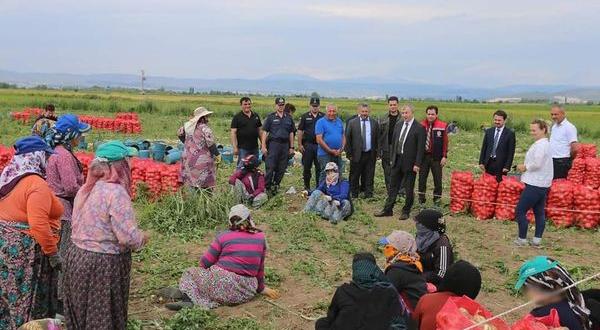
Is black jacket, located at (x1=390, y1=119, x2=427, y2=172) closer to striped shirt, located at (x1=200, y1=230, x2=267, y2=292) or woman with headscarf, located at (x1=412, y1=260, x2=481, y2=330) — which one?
striped shirt, located at (x1=200, y1=230, x2=267, y2=292)

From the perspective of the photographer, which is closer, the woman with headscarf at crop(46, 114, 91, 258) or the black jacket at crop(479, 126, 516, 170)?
the woman with headscarf at crop(46, 114, 91, 258)

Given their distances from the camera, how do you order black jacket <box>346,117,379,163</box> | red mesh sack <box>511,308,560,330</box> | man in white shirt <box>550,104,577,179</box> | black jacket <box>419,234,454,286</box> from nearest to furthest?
red mesh sack <box>511,308,560,330</box>
black jacket <box>419,234,454,286</box>
man in white shirt <box>550,104,577,179</box>
black jacket <box>346,117,379,163</box>

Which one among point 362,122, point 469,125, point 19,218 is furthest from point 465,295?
point 469,125

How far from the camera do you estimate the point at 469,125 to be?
2834 centimetres

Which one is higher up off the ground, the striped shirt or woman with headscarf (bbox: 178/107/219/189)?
woman with headscarf (bbox: 178/107/219/189)

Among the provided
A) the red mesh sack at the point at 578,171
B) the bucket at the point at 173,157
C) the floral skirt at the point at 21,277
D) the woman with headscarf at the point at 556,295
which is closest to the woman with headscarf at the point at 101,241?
the floral skirt at the point at 21,277

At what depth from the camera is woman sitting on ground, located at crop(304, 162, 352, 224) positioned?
27.6 ft

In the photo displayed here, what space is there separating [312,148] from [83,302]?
6320 millimetres

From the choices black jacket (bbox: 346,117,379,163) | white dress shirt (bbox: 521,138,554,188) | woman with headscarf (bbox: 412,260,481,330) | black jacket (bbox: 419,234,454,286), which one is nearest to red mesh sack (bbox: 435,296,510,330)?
woman with headscarf (bbox: 412,260,481,330)

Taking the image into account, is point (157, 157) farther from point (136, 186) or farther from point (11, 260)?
point (11, 260)

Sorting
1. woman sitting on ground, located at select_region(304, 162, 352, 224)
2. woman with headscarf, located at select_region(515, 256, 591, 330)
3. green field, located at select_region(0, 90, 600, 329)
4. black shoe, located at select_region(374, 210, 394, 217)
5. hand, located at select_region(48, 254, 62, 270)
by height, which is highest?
woman with headscarf, located at select_region(515, 256, 591, 330)

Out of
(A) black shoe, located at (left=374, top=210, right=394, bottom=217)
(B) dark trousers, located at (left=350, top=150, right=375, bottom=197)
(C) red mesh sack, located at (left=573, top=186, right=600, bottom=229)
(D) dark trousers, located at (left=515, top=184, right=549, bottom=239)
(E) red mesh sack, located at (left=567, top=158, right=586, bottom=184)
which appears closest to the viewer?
(D) dark trousers, located at (left=515, top=184, right=549, bottom=239)

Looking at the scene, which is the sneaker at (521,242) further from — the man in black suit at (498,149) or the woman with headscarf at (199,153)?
the woman with headscarf at (199,153)

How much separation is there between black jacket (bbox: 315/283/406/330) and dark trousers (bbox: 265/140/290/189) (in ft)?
20.5
